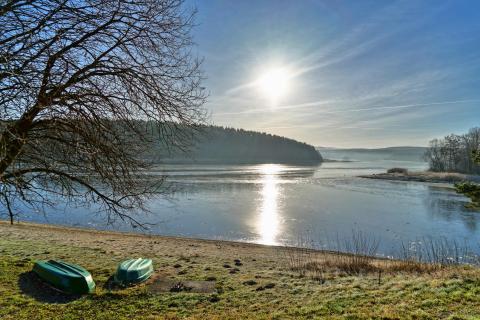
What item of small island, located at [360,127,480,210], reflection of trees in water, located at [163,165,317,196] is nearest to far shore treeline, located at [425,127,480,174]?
small island, located at [360,127,480,210]

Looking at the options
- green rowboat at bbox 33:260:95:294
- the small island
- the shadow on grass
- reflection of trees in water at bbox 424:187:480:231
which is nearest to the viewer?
the shadow on grass

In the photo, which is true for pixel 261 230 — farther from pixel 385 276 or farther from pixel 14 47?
pixel 14 47

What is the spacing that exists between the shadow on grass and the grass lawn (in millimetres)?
16

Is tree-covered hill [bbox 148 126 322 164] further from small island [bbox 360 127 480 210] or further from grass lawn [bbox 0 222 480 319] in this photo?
grass lawn [bbox 0 222 480 319]

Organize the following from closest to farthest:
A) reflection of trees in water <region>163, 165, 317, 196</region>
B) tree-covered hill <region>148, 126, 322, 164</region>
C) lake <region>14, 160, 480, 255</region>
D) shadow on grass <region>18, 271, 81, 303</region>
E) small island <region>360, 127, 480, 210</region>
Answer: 1. shadow on grass <region>18, 271, 81, 303</region>
2. lake <region>14, 160, 480, 255</region>
3. reflection of trees in water <region>163, 165, 317, 196</region>
4. small island <region>360, 127, 480, 210</region>
5. tree-covered hill <region>148, 126, 322, 164</region>

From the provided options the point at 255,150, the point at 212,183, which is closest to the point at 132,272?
the point at 212,183

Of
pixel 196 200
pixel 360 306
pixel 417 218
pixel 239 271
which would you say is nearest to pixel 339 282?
pixel 360 306

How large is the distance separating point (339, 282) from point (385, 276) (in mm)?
1290

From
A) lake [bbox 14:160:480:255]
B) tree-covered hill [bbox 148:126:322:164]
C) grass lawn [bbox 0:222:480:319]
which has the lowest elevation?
lake [bbox 14:160:480:255]

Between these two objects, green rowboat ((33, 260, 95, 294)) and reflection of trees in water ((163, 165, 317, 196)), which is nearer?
green rowboat ((33, 260, 95, 294))

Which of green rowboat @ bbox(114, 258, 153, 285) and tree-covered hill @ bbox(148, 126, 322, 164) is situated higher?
tree-covered hill @ bbox(148, 126, 322, 164)

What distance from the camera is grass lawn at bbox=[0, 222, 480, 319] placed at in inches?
208

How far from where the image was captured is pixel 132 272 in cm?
742

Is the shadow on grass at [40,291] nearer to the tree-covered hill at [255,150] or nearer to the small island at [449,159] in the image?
the small island at [449,159]
